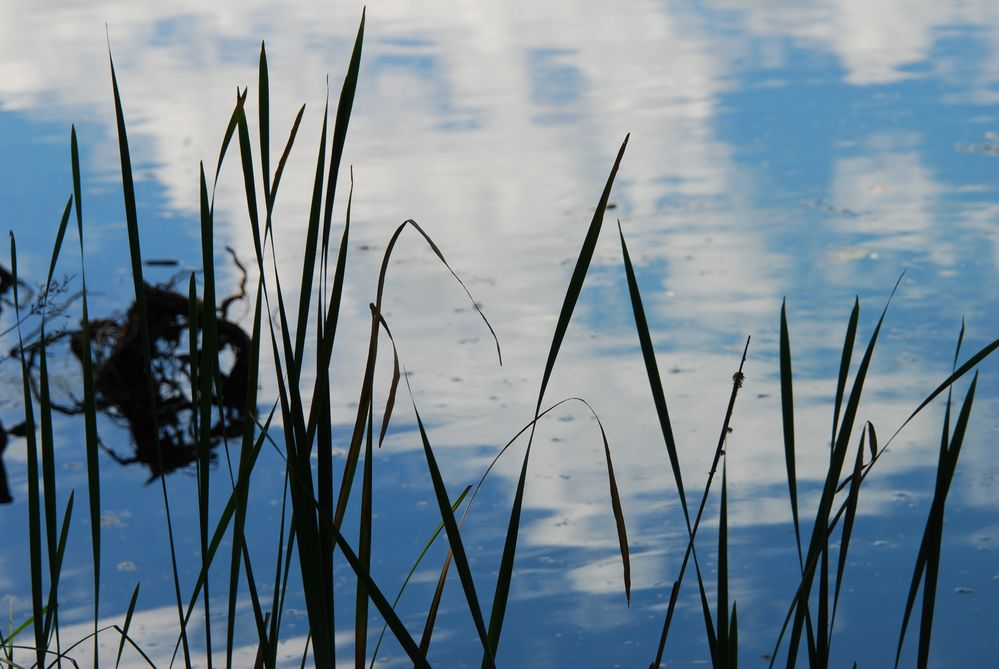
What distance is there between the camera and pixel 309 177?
521cm

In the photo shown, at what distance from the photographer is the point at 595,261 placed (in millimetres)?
4395

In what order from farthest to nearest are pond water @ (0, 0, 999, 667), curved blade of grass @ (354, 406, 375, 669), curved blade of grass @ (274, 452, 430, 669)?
1. pond water @ (0, 0, 999, 667)
2. curved blade of grass @ (354, 406, 375, 669)
3. curved blade of grass @ (274, 452, 430, 669)

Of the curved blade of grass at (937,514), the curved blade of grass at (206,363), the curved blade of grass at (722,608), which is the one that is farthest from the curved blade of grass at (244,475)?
the curved blade of grass at (937,514)

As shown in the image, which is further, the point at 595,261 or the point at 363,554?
the point at 595,261

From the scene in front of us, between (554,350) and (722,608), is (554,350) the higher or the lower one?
the higher one

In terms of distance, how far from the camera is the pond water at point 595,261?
9.10 feet

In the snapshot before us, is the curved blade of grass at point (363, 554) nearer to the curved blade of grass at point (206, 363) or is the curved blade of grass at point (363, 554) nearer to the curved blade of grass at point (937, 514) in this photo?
the curved blade of grass at point (206, 363)

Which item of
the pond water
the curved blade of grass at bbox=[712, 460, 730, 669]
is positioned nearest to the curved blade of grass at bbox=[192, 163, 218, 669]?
the curved blade of grass at bbox=[712, 460, 730, 669]

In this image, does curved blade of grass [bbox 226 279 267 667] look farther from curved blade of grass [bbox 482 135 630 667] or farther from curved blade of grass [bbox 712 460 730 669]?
curved blade of grass [bbox 712 460 730 669]

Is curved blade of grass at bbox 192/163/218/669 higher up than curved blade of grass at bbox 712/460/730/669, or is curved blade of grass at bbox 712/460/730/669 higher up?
curved blade of grass at bbox 192/163/218/669

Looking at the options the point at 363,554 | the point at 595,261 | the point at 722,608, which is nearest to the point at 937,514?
the point at 722,608

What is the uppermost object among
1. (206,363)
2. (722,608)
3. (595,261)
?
(206,363)

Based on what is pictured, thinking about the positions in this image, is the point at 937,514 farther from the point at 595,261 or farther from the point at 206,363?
the point at 595,261

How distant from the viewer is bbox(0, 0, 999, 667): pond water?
2.77m
